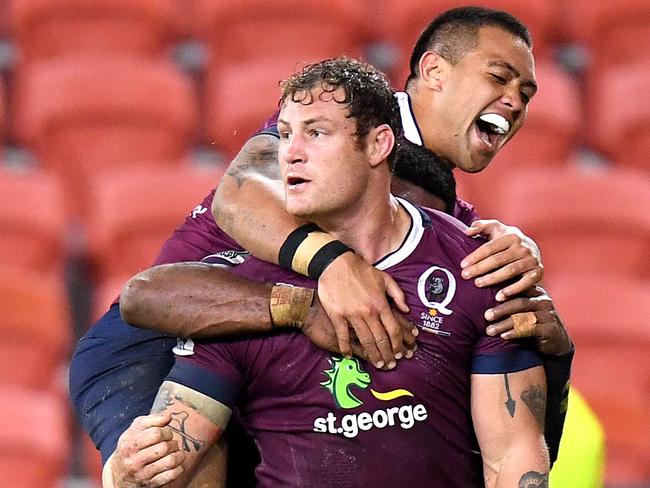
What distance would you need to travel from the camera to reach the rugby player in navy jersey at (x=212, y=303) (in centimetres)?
332

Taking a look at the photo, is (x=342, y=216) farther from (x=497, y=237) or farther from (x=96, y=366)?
(x=96, y=366)

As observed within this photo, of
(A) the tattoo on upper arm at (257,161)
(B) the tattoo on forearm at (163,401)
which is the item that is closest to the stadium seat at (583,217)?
(A) the tattoo on upper arm at (257,161)

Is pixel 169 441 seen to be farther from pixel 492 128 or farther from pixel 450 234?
pixel 492 128

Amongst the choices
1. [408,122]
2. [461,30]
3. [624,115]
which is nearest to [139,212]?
[624,115]

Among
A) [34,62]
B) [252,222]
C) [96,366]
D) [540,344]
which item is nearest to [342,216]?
[252,222]

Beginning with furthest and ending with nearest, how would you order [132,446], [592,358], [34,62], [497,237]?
[34,62] → [592,358] → [497,237] → [132,446]

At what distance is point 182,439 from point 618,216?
352 centimetres

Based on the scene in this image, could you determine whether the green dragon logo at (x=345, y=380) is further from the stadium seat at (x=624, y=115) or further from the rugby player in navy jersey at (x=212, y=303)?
the stadium seat at (x=624, y=115)

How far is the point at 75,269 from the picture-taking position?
6.51 metres

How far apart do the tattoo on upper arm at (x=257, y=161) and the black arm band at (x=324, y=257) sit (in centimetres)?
36

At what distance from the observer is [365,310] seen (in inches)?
128

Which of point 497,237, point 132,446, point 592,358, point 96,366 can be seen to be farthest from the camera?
point 592,358

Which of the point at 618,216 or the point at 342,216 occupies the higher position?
the point at 618,216

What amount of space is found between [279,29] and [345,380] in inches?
161
